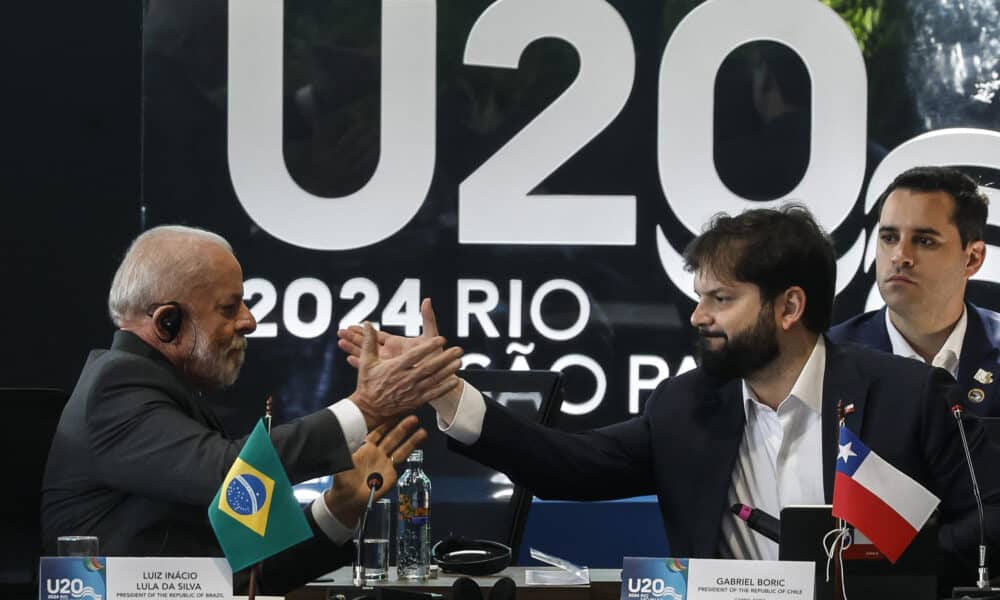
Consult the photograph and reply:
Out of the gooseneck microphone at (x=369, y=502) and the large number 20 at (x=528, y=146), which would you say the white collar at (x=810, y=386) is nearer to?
the gooseneck microphone at (x=369, y=502)

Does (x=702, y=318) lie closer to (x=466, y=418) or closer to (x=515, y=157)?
(x=466, y=418)

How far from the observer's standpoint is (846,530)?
7.70 ft

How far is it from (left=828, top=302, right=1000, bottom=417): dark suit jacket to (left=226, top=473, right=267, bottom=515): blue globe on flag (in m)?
2.32

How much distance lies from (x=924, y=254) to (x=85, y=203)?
3.02 m

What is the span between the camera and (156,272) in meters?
2.93

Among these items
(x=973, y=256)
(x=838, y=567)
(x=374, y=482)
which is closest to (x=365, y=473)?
(x=374, y=482)

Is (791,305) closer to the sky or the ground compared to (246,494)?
→ closer to the sky

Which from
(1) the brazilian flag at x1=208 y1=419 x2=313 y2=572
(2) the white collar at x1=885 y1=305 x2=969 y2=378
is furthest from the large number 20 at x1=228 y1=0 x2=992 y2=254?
(1) the brazilian flag at x1=208 y1=419 x2=313 y2=572

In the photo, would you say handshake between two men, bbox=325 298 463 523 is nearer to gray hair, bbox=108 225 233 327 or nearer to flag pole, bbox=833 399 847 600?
gray hair, bbox=108 225 233 327

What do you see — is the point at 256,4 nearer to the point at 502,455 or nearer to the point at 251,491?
the point at 502,455

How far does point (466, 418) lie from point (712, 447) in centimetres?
57

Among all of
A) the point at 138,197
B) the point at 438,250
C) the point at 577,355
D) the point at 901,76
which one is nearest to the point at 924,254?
the point at 901,76

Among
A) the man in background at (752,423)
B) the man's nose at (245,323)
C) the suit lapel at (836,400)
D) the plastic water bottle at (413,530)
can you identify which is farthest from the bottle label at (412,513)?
the suit lapel at (836,400)

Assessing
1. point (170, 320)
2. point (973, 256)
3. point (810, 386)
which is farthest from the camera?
point (973, 256)
